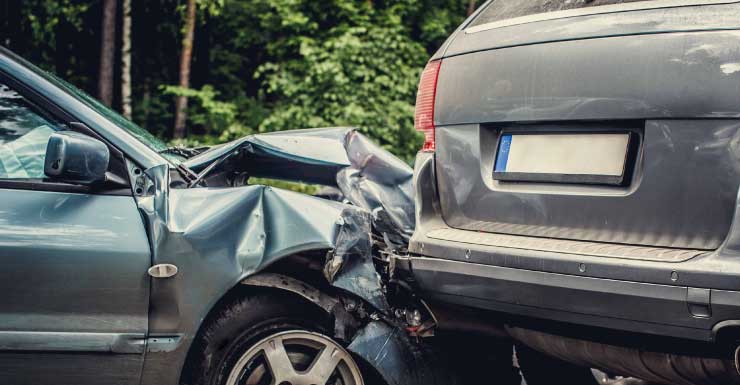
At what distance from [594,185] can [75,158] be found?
5.83ft

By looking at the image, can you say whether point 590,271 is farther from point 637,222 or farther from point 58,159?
point 58,159

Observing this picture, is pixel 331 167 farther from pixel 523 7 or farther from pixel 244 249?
pixel 523 7

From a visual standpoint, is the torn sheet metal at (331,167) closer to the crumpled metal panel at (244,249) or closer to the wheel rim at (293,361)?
the crumpled metal panel at (244,249)

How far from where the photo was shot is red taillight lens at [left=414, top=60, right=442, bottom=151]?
3.22 m

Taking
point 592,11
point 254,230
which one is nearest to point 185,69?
point 254,230

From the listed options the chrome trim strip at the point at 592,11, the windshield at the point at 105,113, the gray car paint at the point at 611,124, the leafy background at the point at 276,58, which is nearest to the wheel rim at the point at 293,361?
the gray car paint at the point at 611,124

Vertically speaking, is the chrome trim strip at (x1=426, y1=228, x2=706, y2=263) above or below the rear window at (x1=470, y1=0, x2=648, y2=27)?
below

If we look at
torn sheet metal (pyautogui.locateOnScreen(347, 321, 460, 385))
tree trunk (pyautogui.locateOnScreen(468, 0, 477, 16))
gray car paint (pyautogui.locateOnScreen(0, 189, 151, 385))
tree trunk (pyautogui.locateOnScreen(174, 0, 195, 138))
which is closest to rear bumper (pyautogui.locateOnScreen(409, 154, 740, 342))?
torn sheet metal (pyautogui.locateOnScreen(347, 321, 460, 385))

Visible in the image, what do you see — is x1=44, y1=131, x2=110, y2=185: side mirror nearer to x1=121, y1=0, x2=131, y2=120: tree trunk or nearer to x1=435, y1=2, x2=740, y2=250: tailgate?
x1=435, y1=2, x2=740, y2=250: tailgate

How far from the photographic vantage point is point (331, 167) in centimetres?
375

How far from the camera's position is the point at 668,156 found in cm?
246

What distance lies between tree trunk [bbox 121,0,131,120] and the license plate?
32.7 feet

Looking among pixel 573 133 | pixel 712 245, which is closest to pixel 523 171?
pixel 573 133

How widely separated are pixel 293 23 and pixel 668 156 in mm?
10912
